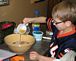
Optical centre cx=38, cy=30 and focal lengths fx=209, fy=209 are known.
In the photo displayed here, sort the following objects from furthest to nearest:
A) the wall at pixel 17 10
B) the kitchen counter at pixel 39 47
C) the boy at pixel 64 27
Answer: the wall at pixel 17 10, the kitchen counter at pixel 39 47, the boy at pixel 64 27

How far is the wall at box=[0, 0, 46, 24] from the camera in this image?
2.30 meters

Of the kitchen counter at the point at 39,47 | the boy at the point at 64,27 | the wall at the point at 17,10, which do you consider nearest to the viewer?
the boy at the point at 64,27

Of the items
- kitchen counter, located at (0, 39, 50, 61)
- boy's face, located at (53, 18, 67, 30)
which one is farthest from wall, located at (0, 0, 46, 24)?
Result: boy's face, located at (53, 18, 67, 30)

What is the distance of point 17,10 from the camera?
2.57m

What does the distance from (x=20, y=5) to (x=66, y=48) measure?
1.24 m

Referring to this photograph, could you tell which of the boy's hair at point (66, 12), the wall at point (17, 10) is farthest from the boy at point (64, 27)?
the wall at point (17, 10)

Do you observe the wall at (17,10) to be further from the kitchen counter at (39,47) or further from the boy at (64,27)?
the boy at (64,27)

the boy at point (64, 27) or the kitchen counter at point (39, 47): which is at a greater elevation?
the boy at point (64, 27)

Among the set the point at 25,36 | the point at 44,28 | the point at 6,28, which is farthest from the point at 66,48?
the point at 44,28

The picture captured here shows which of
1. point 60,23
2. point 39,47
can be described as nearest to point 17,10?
point 39,47

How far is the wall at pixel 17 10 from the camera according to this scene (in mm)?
2298

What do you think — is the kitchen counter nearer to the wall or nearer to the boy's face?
the boy's face

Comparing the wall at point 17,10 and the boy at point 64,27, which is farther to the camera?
the wall at point 17,10

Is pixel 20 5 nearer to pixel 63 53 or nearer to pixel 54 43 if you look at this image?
pixel 54 43
